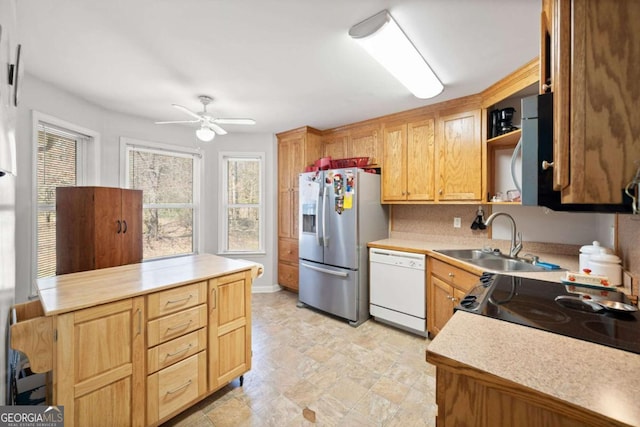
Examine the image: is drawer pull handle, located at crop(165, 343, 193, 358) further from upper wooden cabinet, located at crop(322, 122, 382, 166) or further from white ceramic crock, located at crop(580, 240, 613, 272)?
upper wooden cabinet, located at crop(322, 122, 382, 166)

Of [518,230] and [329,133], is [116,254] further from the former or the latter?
[518,230]

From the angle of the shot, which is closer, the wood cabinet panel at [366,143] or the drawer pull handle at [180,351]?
the drawer pull handle at [180,351]

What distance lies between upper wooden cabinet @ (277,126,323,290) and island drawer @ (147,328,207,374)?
2.13 meters

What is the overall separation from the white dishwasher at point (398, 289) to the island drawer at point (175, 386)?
73.1 inches

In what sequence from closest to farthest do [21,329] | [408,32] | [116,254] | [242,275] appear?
[21,329]
[408,32]
[242,275]
[116,254]

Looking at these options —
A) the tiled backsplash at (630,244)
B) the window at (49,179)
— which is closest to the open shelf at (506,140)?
the tiled backsplash at (630,244)

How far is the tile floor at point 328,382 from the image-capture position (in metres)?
1.63

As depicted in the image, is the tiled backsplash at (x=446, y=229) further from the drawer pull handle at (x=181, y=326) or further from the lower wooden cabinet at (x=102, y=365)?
the lower wooden cabinet at (x=102, y=365)

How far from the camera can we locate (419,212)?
316cm

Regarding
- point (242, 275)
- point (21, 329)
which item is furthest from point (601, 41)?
point (21, 329)

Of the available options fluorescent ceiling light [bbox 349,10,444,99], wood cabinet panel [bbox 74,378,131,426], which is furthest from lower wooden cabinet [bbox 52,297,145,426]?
fluorescent ceiling light [bbox 349,10,444,99]

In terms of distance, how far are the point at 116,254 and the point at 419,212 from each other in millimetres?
3267

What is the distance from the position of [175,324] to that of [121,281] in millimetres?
429

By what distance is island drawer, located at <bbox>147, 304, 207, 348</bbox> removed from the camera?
1.44 meters
